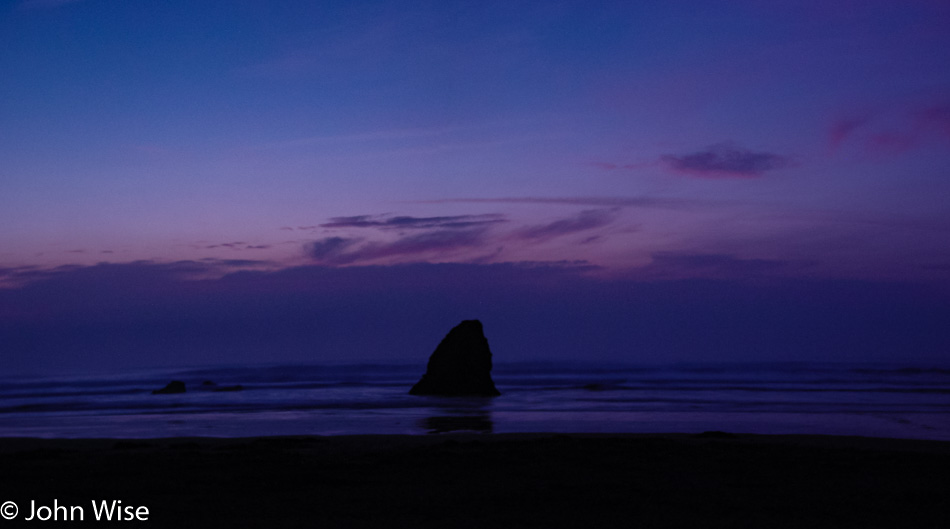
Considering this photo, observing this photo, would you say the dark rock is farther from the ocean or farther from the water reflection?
the water reflection

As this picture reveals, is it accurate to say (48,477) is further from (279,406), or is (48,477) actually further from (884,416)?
(884,416)

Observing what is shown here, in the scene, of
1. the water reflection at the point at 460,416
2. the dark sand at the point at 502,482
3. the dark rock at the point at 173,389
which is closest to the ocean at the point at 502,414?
the water reflection at the point at 460,416

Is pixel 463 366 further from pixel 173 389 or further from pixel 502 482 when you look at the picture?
pixel 502 482

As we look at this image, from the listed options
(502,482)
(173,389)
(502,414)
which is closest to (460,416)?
(502,414)

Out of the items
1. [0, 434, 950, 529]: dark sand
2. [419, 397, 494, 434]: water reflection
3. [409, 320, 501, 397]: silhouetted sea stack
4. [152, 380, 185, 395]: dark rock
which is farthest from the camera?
[152, 380, 185, 395]: dark rock

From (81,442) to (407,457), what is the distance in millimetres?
8779

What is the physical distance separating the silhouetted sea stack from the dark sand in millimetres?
19749

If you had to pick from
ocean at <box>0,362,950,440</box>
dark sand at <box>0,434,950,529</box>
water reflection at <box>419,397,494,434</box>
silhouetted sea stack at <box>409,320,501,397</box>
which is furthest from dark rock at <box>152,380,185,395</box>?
dark sand at <box>0,434,950,529</box>

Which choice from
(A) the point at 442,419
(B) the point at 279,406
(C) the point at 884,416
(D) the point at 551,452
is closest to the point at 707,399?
(C) the point at 884,416

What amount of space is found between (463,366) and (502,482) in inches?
1002

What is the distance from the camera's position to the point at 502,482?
34.9ft

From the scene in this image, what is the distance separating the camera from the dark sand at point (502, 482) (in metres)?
8.34

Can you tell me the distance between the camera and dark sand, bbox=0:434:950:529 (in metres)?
8.34

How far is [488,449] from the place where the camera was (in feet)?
47.4
